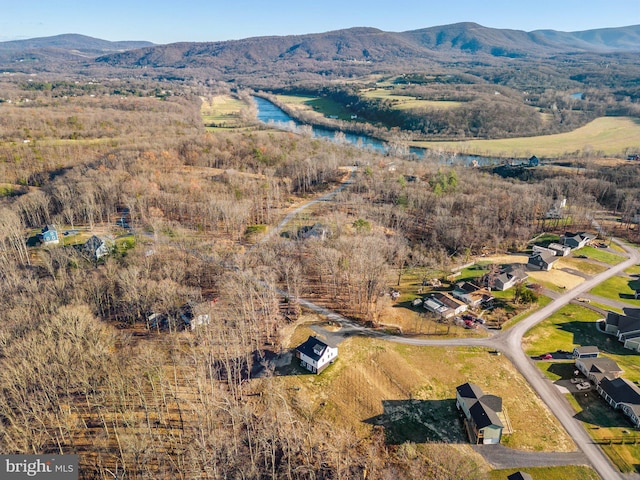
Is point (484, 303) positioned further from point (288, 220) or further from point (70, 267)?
point (70, 267)

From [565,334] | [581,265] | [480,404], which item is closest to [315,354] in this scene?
[480,404]

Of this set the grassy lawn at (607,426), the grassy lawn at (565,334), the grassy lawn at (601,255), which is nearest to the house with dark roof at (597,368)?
the grassy lawn at (607,426)

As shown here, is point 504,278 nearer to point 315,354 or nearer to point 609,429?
point 609,429

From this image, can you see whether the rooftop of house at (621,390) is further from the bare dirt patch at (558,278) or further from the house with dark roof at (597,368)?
the bare dirt patch at (558,278)

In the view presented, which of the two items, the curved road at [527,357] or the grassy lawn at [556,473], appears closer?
the grassy lawn at [556,473]

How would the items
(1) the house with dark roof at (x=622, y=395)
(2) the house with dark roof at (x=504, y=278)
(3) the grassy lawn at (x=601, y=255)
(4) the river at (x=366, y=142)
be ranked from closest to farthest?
(1) the house with dark roof at (x=622, y=395)
(2) the house with dark roof at (x=504, y=278)
(3) the grassy lawn at (x=601, y=255)
(4) the river at (x=366, y=142)

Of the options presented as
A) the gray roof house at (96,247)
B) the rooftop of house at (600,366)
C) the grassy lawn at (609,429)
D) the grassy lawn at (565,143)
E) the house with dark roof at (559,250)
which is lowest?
the grassy lawn at (609,429)
